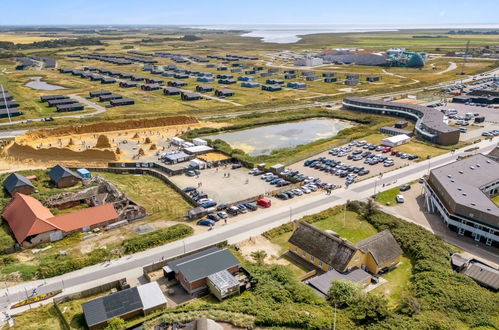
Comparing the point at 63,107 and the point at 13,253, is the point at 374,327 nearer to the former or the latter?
the point at 13,253

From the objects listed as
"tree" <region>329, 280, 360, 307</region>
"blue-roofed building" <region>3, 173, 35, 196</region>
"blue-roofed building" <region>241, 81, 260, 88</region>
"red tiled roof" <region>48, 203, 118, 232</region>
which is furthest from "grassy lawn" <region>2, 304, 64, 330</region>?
"blue-roofed building" <region>241, 81, 260, 88</region>

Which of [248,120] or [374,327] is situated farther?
[248,120]

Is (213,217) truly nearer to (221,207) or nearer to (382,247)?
(221,207)

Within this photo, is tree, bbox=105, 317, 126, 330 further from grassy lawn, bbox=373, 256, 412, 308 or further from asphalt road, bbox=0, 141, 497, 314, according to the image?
grassy lawn, bbox=373, 256, 412, 308

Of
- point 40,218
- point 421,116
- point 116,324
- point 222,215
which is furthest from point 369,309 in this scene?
point 421,116

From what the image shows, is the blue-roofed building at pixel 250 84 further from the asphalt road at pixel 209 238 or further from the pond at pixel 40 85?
the asphalt road at pixel 209 238

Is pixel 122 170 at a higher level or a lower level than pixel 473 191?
lower

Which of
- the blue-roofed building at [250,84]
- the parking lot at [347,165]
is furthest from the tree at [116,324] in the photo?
the blue-roofed building at [250,84]

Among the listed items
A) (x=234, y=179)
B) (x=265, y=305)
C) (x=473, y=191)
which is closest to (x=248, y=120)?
(x=234, y=179)
